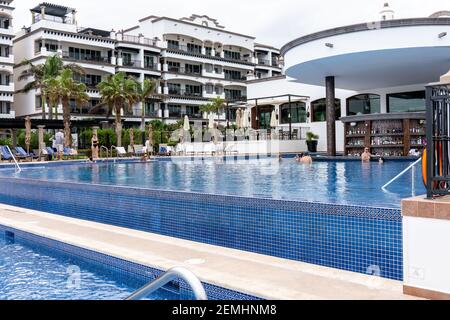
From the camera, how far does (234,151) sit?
2736 cm

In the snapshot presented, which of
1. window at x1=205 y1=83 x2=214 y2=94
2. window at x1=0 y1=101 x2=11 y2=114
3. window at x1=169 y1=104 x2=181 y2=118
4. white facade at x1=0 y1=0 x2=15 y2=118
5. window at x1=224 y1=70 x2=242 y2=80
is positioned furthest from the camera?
window at x1=224 y1=70 x2=242 y2=80

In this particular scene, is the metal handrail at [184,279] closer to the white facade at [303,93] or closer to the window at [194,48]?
the white facade at [303,93]

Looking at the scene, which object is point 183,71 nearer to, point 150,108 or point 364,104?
point 150,108

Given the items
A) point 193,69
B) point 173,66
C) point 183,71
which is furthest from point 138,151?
point 193,69

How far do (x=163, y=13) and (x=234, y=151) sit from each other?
131ft

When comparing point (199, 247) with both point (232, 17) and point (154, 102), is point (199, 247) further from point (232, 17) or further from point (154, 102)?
point (232, 17)

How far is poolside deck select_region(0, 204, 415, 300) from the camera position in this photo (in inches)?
158

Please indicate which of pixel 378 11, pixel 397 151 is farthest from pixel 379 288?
pixel 378 11

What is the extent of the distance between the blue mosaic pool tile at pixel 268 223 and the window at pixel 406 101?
69.4 feet

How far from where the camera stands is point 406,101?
26000 millimetres

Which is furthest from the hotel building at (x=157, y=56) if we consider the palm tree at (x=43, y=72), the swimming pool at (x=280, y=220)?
the swimming pool at (x=280, y=220)

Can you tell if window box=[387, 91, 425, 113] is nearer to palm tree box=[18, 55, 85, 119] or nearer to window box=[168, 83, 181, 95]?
palm tree box=[18, 55, 85, 119]

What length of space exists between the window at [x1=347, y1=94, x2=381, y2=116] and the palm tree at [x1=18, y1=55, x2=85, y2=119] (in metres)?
26.0

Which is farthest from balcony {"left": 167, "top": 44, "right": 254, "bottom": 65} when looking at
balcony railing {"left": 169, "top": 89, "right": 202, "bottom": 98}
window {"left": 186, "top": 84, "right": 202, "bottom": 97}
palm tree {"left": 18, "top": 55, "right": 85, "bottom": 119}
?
palm tree {"left": 18, "top": 55, "right": 85, "bottom": 119}
